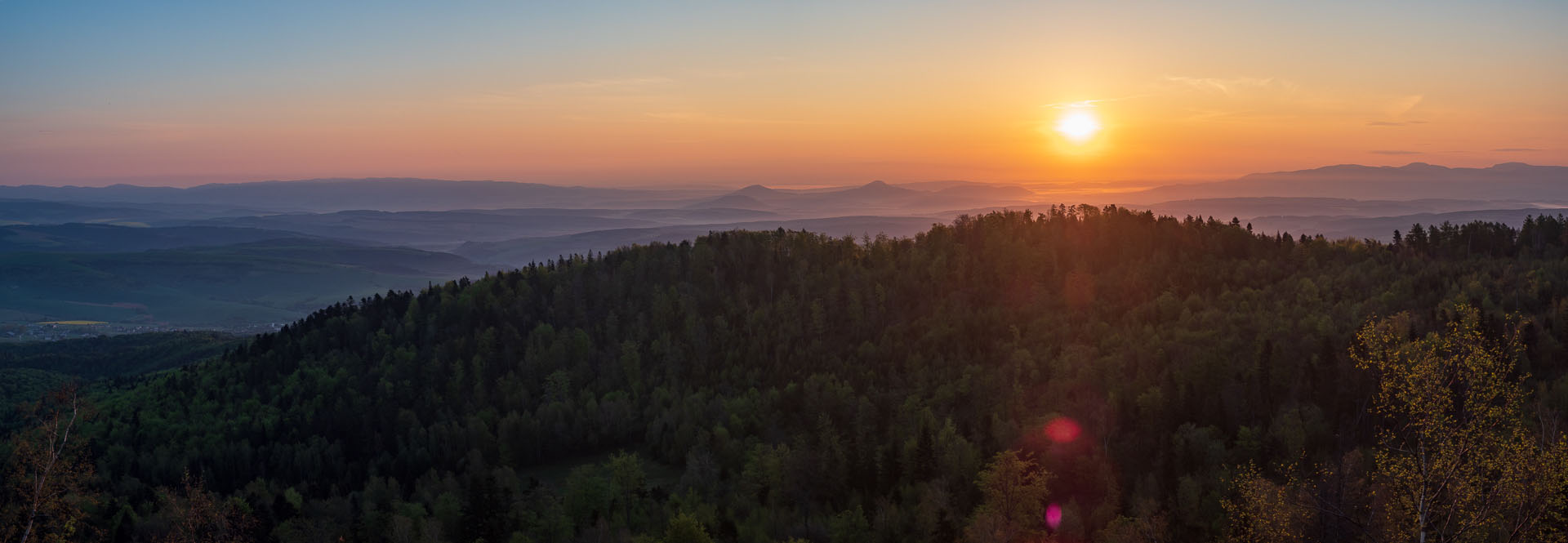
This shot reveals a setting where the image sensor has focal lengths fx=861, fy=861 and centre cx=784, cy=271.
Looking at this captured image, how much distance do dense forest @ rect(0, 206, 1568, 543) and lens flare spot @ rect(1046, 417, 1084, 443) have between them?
345 millimetres

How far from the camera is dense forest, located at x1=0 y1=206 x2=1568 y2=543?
147 ft

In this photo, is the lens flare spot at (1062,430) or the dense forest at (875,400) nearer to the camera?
the dense forest at (875,400)

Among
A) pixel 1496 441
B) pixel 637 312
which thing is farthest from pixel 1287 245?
pixel 1496 441

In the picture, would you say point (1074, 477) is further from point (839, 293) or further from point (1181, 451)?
point (839, 293)

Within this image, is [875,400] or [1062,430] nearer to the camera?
[1062,430]

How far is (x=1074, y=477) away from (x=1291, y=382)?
27.2 m

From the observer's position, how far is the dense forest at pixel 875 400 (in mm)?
44750

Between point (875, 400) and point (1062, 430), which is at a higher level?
point (1062, 430)

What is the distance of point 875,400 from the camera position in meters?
111

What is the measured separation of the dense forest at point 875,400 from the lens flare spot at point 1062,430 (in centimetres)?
35

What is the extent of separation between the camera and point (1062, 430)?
8869cm

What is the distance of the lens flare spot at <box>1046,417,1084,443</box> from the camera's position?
87062mm

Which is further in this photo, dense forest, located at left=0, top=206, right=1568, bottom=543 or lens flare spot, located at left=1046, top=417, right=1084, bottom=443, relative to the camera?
lens flare spot, located at left=1046, top=417, right=1084, bottom=443

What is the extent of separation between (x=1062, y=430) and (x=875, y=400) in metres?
27.8
